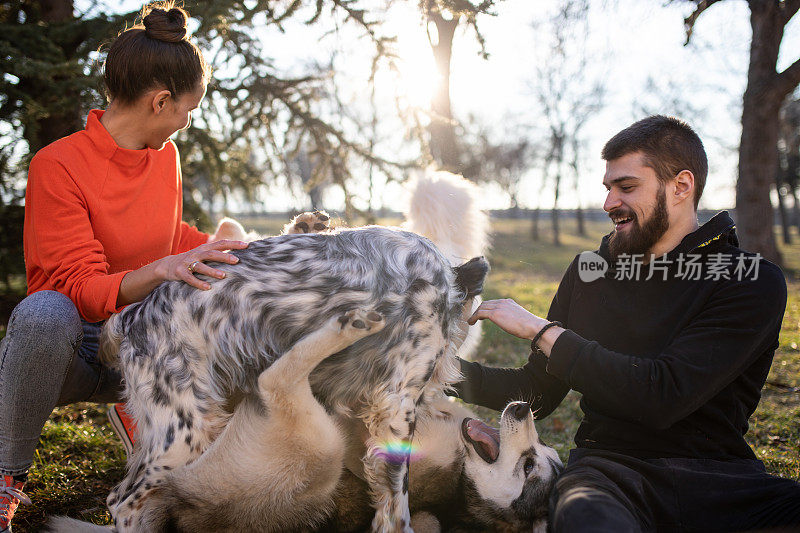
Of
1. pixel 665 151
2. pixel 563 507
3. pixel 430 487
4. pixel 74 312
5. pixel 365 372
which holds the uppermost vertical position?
pixel 665 151

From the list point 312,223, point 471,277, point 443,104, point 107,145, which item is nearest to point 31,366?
point 107,145

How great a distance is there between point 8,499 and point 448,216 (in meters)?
2.22

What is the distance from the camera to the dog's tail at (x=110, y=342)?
2197mm

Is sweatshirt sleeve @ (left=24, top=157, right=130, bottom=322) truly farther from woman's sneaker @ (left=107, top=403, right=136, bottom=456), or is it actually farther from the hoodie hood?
the hoodie hood

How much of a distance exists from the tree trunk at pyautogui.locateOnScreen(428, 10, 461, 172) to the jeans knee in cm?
358

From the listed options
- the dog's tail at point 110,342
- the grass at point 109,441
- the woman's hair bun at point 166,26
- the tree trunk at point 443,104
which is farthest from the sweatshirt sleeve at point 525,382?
the tree trunk at point 443,104

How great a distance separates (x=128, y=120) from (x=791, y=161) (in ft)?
94.0

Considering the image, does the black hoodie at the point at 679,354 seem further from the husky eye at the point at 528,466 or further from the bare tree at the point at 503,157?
the bare tree at the point at 503,157

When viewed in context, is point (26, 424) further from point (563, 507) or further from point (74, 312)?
point (563, 507)

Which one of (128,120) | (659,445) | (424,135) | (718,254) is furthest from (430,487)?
(424,135)

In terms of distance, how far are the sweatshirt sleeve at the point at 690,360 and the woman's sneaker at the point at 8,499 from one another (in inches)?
82.6

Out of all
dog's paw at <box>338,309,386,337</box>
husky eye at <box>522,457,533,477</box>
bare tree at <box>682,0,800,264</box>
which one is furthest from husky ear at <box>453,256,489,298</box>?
bare tree at <box>682,0,800,264</box>

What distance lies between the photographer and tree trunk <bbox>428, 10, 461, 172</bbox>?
17.1 ft

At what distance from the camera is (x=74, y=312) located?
2172 mm
